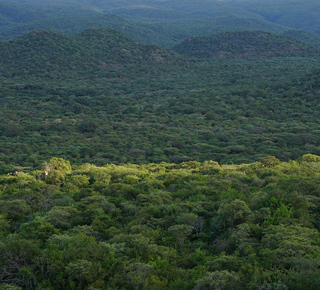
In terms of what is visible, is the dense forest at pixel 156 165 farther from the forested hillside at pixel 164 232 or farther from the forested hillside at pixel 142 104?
the forested hillside at pixel 142 104

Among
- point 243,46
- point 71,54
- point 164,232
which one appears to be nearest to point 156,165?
point 164,232

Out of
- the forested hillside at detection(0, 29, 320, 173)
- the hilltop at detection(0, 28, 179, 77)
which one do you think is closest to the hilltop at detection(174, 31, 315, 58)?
the forested hillside at detection(0, 29, 320, 173)

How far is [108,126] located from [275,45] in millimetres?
67112

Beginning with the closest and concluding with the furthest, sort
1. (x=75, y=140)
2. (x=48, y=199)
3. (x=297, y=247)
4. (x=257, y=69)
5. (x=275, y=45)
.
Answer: (x=297, y=247) < (x=48, y=199) < (x=75, y=140) < (x=257, y=69) < (x=275, y=45)

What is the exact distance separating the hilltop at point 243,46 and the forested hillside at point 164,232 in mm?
76251

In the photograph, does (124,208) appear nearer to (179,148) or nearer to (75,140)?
(179,148)

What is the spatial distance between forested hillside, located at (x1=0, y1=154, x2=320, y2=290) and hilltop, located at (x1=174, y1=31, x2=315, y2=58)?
7625 centimetres

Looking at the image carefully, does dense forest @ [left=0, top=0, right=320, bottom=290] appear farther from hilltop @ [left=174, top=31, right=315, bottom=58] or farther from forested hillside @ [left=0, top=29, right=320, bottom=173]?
hilltop @ [left=174, top=31, right=315, bottom=58]

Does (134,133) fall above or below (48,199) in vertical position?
below

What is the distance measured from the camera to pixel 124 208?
17.0 metres

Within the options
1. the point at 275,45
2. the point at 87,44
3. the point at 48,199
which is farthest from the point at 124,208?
the point at 275,45

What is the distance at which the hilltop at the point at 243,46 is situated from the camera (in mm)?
93438

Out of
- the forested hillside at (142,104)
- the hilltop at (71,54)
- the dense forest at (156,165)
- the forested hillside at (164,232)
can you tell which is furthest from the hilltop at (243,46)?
the forested hillside at (164,232)

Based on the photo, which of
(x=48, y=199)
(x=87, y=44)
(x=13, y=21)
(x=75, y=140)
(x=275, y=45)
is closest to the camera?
(x=48, y=199)
